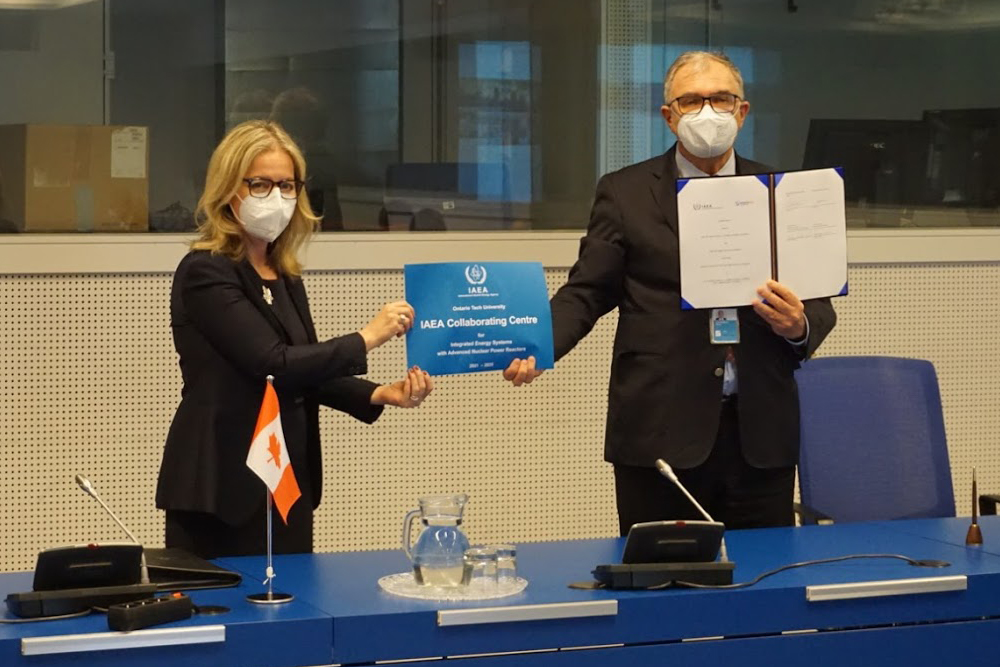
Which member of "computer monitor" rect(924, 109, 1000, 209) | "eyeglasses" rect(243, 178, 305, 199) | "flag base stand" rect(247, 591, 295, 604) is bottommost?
"flag base stand" rect(247, 591, 295, 604)

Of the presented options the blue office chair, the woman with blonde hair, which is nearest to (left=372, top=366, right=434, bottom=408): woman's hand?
the woman with blonde hair

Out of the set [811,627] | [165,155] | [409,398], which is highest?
[165,155]

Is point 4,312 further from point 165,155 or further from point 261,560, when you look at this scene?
point 261,560

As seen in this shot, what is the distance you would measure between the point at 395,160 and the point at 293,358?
8.65ft

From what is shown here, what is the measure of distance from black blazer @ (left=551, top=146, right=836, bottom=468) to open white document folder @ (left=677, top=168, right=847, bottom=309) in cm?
14

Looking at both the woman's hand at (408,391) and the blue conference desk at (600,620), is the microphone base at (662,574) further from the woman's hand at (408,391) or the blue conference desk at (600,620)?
the woman's hand at (408,391)

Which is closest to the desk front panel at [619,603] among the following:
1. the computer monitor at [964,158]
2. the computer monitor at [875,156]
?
the computer monitor at [875,156]

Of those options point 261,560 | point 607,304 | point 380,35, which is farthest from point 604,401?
point 261,560

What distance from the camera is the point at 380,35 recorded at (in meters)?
5.76

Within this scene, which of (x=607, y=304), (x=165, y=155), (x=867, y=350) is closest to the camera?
(x=607, y=304)

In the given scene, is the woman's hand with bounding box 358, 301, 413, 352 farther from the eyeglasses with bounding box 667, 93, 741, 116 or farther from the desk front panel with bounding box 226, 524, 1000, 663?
the eyeglasses with bounding box 667, 93, 741, 116

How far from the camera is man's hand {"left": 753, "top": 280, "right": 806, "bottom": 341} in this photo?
3.44 m

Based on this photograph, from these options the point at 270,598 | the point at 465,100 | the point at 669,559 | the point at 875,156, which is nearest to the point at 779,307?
the point at 669,559
